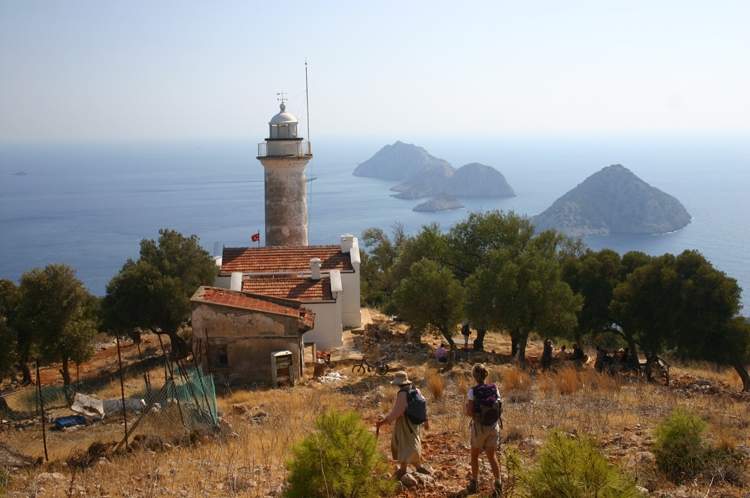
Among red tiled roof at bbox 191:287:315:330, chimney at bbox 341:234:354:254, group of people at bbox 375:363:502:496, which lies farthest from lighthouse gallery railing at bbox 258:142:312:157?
group of people at bbox 375:363:502:496

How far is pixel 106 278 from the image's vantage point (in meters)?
70.9

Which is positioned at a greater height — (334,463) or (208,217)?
(334,463)

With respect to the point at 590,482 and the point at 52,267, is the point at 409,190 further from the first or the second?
the point at 590,482

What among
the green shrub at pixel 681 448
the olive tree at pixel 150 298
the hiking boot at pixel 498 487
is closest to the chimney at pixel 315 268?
the olive tree at pixel 150 298

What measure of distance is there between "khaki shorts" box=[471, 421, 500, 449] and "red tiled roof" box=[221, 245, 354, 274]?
15157 mm

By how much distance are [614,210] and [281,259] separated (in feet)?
445

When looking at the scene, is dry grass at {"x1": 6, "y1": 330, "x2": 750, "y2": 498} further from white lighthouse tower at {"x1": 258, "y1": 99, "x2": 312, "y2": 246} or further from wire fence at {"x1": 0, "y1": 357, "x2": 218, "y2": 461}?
white lighthouse tower at {"x1": 258, "y1": 99, "x2": 312, "y2": 246}

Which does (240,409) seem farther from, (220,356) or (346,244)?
(346,244)

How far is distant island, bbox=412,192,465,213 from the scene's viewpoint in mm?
150750

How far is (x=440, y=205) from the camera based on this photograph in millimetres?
154625

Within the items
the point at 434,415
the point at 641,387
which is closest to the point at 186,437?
the point at 434,415

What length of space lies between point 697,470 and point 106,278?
7586 cm

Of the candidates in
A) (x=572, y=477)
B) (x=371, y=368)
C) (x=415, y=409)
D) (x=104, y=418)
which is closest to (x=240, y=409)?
(x=104, y=418)

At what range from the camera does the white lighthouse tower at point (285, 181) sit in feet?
80.6
